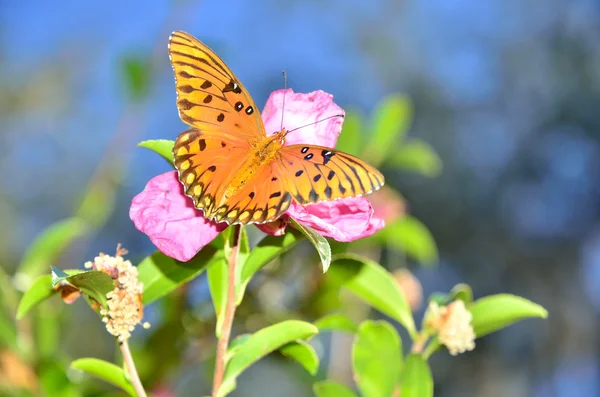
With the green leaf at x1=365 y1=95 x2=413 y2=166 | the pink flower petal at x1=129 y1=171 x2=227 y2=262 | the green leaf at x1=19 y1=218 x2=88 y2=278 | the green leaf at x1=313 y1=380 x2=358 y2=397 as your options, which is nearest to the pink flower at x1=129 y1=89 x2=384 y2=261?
the pink flower petal at x1=129 y1=171 x2=227 y2=262

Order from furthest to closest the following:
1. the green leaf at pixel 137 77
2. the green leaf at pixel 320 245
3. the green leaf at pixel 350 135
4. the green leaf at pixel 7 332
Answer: the green leaf at pixel 137 77 → the green leaf at pixel 350 135 → the green leaf at pixel 7 332 → the green leaf at pixel 320 245

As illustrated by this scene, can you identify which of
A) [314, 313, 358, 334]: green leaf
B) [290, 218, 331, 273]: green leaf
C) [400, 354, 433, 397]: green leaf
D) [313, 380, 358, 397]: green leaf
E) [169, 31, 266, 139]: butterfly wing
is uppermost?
[169, 31, 266, 139]: butterfly wing

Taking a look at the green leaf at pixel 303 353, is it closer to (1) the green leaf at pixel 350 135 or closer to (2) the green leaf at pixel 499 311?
(2) the green leaf at pixel 499 311

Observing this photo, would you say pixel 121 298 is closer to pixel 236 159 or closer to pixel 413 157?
pixel 236 159

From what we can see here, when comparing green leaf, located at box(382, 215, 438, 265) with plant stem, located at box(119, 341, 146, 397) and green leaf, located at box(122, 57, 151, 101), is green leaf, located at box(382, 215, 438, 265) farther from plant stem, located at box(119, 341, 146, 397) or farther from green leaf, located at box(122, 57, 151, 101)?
plant stem, located at box(119, 341, 146, 397)

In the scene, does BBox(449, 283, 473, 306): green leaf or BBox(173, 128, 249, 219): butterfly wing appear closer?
BBox(173, 128, 249, 219): butterfly wing

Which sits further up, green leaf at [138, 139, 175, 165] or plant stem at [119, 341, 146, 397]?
green leaf at [138, 139, 175, 165]

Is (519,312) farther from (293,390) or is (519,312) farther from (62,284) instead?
(293,390)

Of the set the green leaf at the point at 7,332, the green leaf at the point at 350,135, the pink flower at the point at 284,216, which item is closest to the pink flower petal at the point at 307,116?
the pink flower at the point at 284,216
